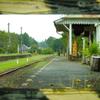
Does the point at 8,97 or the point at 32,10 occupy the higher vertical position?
the point at 32,10

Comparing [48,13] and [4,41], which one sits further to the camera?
[4,41]

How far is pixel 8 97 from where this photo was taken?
1169cm

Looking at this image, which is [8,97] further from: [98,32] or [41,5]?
[98,32]

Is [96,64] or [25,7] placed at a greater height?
[25,7]

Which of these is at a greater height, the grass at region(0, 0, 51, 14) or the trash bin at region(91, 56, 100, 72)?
the grass at region(0, 0, 51, 14)

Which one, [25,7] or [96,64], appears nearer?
[25,7]

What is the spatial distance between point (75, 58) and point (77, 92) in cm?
3658

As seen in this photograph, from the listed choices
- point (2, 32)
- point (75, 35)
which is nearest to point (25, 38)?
point (2, 32)

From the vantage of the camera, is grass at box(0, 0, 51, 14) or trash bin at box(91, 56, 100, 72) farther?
trash bin at box(91, 56, 100, 72)

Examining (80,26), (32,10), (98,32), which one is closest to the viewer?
(32,10)

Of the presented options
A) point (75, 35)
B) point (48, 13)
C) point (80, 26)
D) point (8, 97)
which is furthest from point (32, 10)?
point (75, 35)

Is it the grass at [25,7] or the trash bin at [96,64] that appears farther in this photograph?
the trash bin at [96,64]

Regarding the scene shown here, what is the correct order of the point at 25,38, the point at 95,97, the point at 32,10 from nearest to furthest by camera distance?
the point at 32,10 → the point at 95,97 → the point at 25,38

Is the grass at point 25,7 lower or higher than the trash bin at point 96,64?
higher
